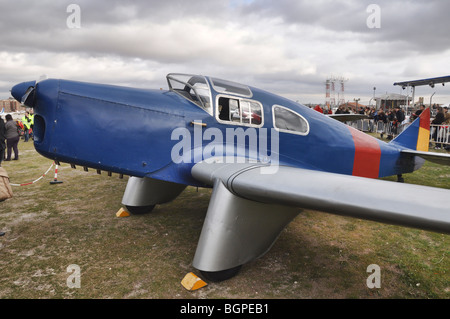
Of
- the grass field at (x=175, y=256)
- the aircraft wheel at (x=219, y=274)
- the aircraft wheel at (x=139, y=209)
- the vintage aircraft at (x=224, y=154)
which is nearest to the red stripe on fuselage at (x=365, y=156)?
the vintage aircraft at (x=224, y=154)

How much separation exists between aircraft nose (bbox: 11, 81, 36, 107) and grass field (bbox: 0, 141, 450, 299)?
6.76 ft

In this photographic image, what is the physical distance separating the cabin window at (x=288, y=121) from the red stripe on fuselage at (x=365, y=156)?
132 cm

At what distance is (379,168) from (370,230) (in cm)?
158

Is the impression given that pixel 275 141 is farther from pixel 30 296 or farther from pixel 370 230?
pixel 30 296

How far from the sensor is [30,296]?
3082 mm

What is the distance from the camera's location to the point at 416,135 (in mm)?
7242

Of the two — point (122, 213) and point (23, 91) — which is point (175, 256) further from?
point (23, 91)

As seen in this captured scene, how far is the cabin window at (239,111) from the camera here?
14.1 feet

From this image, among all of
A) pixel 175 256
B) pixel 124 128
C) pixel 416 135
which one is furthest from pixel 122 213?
pixel 416 135

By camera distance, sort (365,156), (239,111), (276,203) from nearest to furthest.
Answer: (276,203)
(239,111)
(365,156)

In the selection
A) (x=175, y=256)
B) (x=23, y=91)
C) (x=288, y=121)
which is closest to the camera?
(x=23, y=91)

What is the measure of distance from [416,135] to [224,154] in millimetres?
5797
